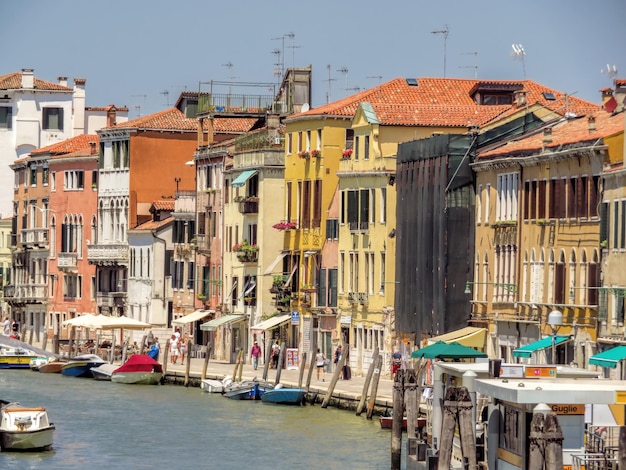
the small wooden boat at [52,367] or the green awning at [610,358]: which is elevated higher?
the green awning at [610,358]

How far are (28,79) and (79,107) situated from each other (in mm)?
3394

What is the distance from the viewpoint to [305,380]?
6500 cm

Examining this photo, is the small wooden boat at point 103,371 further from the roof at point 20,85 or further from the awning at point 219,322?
the roof at point 20,85

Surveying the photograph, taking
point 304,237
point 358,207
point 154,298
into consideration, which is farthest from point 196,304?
point 358,207

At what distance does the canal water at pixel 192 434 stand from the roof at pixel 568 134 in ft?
28.3

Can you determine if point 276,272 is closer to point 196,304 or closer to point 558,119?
point 196,304

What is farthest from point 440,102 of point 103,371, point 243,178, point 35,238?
point 35,238

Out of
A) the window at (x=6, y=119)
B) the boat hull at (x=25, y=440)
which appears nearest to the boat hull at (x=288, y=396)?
the boat hull at (x=25, y=440)

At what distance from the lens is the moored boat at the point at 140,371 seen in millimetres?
71750

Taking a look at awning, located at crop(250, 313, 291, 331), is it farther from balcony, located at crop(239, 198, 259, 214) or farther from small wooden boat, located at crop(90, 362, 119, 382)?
small wooden boat, located at crop(90, 362, 119, 382)

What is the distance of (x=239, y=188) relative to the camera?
8050 centimetres

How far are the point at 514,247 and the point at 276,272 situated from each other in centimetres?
2200

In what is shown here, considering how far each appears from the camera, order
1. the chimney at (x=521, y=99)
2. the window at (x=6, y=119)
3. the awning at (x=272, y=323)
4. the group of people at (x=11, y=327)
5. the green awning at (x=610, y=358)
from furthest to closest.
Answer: the window at (x=6, y=119), the group of people at (x=11, y=327), the awning at (x=272, y=323), the chimney at (x=521, y=99), the green awning at (x=610, y=358)

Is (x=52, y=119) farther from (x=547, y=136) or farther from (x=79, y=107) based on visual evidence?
(x=547, y=136)
